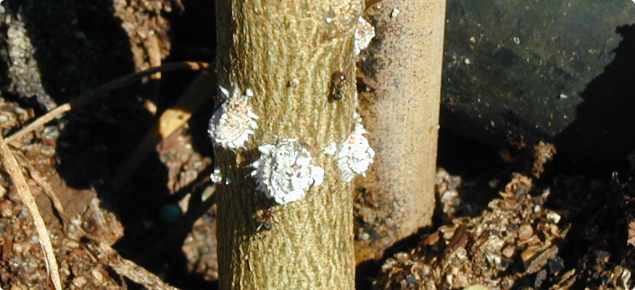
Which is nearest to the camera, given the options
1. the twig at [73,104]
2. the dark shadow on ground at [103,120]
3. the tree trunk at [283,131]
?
the tree trunk at [283,131]

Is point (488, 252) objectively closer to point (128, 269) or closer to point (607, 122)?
point (607, 122)

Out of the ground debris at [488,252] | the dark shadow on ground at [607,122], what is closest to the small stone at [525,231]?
the ground debris at [488,252]

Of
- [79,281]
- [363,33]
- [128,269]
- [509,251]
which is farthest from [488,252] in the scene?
[79,281]

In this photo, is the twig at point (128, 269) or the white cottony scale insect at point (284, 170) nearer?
the white cottony scale insect at point (284, 170)

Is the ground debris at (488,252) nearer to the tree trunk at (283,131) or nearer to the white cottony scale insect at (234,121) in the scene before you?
the tree trunk at (283,131)

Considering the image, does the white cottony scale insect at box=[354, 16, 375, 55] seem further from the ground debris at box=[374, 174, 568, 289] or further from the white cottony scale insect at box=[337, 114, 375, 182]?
the ground debris at box=[374, 174, 568, 289]

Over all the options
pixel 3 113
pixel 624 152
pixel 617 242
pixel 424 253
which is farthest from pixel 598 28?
pixel 3 113
